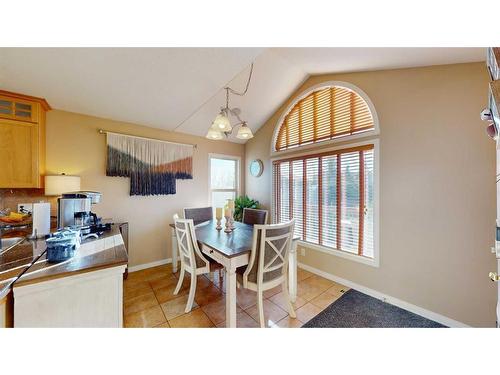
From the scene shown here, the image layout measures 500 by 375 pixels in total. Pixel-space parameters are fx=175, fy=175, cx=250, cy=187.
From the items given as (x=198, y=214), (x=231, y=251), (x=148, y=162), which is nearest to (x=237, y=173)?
(x=198, y=214)

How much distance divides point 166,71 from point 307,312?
2.96 m

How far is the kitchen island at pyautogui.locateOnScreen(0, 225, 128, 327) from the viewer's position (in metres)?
0.90

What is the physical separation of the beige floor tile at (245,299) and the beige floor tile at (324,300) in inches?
27.2

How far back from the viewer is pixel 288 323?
1697 mm

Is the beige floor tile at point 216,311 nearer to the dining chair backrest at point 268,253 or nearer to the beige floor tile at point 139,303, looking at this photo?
the dining chair backrest at point 268,253

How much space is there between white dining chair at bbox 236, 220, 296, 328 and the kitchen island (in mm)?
965

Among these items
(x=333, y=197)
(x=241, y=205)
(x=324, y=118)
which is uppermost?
(x=324, y=118)

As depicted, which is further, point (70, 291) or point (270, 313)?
point (270, 313)

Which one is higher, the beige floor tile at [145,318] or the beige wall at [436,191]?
the beige wall at [436,191]

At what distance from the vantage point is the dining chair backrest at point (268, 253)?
151 centimetres

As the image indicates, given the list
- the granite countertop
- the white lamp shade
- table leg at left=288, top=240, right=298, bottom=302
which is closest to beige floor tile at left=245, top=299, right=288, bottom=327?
table leg at left=288, top=240, right=298, bottom=302

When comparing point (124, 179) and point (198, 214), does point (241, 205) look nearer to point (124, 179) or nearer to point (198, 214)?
point (198, 214)

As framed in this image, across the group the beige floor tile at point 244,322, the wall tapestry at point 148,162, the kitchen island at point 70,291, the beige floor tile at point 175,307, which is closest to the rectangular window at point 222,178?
the wall tapestry at point 148,162
